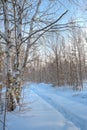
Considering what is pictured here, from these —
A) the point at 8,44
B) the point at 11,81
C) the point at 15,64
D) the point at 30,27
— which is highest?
the point at 30,27

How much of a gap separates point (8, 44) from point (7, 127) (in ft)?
11.8

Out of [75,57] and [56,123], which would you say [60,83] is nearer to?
[75,57]

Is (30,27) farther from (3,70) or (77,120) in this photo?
(77,120)

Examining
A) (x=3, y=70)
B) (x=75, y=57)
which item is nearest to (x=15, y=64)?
(x=3, y=70)

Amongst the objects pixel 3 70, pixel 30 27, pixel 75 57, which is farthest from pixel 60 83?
pixel 3 70

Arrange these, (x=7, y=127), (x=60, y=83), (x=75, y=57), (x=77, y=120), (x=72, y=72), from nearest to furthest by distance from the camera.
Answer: (x=7, y=127), (x=77, y=120), (x=72, y=72), (x=60, y=83), (x=75, y=57)

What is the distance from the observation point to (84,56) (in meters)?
39.1

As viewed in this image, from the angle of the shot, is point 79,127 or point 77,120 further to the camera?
point 77,120

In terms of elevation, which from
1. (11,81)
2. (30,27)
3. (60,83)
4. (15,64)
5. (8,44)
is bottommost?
(60,83)

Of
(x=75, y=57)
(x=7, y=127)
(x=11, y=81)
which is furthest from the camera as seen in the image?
(x=75, y=57)

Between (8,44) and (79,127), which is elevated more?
(8,44)

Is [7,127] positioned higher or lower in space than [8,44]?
lower

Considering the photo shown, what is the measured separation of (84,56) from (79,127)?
33.9 m

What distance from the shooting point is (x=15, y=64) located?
9.30 metres
